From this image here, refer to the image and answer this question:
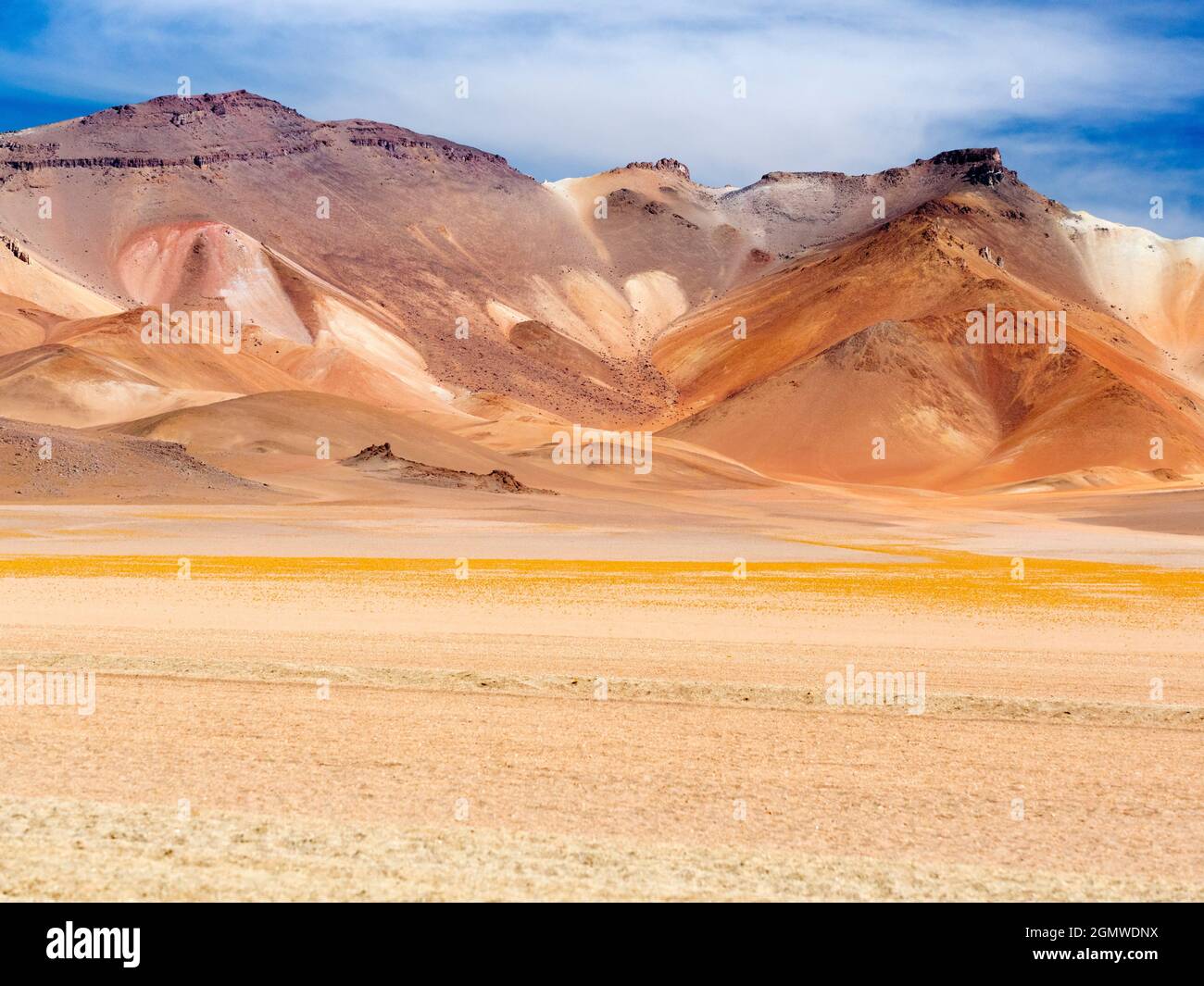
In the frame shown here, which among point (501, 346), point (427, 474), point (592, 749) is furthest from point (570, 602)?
point (501, 346)

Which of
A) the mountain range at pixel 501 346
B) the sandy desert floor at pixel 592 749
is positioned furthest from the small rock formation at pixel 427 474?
the sandy desert floor at pixel 592 749

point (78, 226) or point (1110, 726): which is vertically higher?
point (78, 226)

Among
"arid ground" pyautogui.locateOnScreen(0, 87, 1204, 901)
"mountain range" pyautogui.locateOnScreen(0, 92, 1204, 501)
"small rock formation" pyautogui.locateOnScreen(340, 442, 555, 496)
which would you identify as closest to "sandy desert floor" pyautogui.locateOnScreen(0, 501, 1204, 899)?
"arid ground" pyautogui.locateOnScreen(0, 87, 1204, 901)

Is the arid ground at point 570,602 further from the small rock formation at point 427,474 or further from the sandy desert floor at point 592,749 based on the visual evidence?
the small rock formation at point 427,474

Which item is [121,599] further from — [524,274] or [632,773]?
[524,274]

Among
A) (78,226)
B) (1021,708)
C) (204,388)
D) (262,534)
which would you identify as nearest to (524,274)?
(78,226)

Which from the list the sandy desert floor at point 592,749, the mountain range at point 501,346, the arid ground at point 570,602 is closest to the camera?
the sandy desert floor at point 592,749

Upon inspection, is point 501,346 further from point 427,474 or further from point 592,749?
point 592,749
